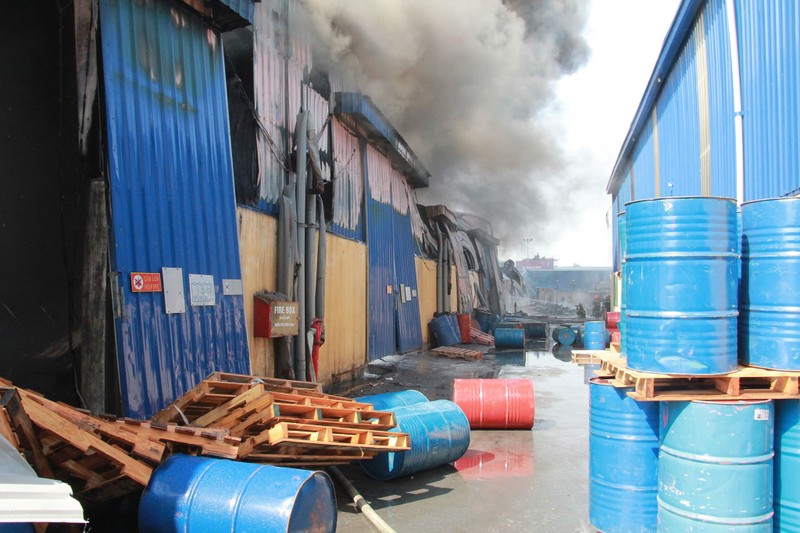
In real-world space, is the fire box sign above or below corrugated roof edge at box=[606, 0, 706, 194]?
below

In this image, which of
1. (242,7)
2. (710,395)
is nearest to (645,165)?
(242,7)

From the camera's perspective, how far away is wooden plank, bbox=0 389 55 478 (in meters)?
3.73

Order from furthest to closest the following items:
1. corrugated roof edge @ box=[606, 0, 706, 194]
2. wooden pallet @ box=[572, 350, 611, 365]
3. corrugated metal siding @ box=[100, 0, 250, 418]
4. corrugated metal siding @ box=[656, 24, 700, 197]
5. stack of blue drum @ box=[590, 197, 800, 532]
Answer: corrugated metal siding @ box=[656, 24, 700, 197]
corrugated roof edge @ box=[606, 0, 706, 194]
corrugated metal siding @ box=[100, 0, 250, 418]
wooden pallet @ box=[572, 350, 611, 365]
stack of blue drum @ box=[590, 197, 800, 532]

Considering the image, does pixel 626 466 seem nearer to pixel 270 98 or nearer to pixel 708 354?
pixel 708 354

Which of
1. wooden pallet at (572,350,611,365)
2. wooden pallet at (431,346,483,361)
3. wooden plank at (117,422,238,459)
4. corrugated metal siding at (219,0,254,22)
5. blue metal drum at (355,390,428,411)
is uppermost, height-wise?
corrugated metal siding at (219,0,254,22)

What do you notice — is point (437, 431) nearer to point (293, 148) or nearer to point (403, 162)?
point (293, 148)

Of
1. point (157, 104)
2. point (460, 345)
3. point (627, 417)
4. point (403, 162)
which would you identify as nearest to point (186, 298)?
point (157, 104)

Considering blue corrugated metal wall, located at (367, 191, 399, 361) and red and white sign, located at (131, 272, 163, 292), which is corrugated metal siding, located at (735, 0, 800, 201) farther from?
blue corrugated metal wall, located at (367, 191, 399, 361)

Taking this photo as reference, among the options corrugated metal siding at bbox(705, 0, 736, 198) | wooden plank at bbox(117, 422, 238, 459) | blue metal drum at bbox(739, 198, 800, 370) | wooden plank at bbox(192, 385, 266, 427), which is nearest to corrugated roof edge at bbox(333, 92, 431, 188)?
corrugated metal siding at bbox(705, 0, 736, 198)

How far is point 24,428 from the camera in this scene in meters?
3.79

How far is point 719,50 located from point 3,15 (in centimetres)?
946

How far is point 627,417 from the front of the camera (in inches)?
177

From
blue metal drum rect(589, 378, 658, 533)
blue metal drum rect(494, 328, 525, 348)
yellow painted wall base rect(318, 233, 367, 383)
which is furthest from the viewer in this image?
blue metal drum rect(494, 328, 525, 348)

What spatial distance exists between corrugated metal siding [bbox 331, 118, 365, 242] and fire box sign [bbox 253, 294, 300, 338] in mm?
3525
